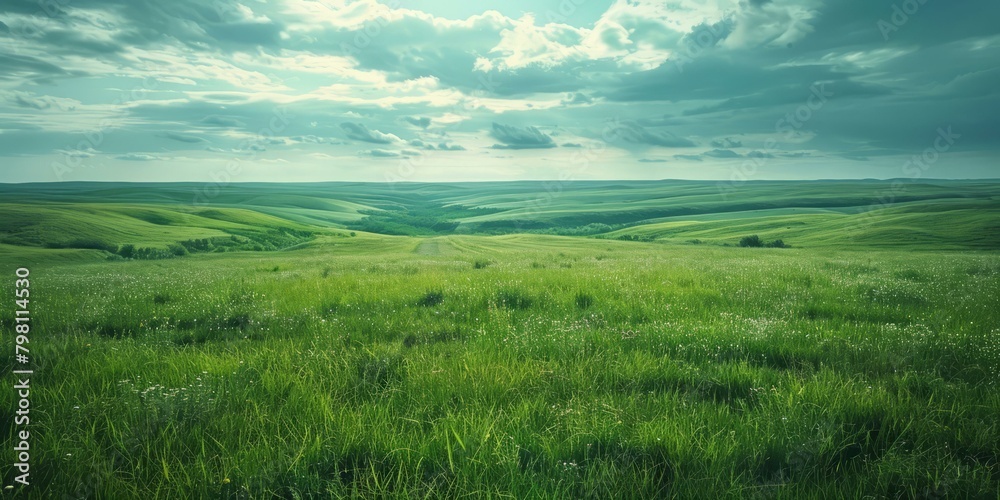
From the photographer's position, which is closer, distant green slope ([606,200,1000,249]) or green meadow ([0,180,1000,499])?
green meadow ([0,180,1000,499])

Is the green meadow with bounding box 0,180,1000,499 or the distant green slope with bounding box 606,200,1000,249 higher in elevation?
the green meadow with bounding box 0,180,1000,499

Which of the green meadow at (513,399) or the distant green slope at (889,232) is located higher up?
the green meadow at (513,399)

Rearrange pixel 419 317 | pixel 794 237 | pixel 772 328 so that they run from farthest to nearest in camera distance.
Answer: pixel 794 237 < pixel 419 317 < pixel 772 328

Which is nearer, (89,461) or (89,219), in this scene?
(89,461)

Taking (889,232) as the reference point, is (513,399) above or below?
above

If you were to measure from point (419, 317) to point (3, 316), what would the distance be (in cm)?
781

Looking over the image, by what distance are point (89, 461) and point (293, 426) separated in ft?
4.19

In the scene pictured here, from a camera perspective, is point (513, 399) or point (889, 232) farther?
point (889, 232)

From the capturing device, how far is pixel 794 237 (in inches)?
3772

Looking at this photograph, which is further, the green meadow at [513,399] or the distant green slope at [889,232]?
the distant green slope at [889,232]

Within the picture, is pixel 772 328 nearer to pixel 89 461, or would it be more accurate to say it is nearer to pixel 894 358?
pixel 894 358

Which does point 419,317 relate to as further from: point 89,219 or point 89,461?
point 89,219

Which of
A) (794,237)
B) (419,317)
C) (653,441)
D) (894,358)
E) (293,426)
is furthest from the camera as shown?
(794,237)

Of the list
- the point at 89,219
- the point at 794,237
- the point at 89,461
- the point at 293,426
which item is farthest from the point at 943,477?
the point at 89,219
